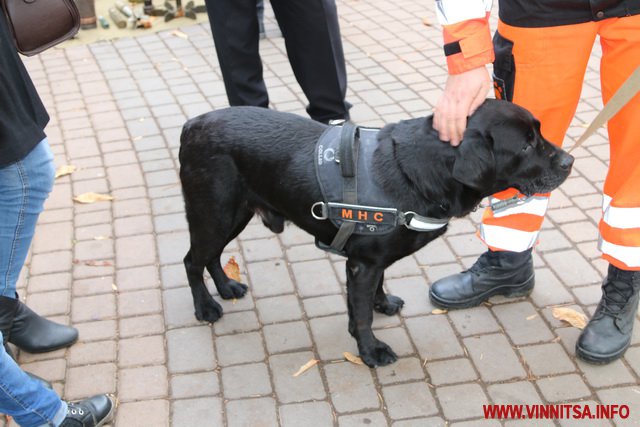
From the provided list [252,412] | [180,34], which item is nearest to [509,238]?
[252,412]

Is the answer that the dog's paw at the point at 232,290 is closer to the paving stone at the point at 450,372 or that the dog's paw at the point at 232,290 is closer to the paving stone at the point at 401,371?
the paving stone at the point at 401,371

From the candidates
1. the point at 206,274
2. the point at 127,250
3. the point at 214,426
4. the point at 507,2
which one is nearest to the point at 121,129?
the point at 127,250

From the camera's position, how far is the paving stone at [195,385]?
3203 millimetres

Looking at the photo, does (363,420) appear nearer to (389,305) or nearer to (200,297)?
(389,305)

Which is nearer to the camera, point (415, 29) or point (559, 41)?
point (559, 41)

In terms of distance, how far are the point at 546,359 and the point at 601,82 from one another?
1343 millimetres

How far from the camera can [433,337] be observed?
3477mm

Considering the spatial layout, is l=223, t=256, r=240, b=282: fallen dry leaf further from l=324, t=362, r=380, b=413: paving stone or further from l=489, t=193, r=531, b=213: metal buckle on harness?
l=489, t=193, r=531, b=213: metal buckle on harness

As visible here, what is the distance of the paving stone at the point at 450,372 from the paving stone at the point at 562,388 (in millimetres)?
319

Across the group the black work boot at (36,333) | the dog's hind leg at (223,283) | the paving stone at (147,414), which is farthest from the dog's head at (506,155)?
the black work boot at (36,333)

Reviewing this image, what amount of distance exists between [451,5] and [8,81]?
1735mm

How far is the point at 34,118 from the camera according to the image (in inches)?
109

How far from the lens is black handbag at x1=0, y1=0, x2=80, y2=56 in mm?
2541

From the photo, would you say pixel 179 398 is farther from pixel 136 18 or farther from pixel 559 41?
pixel 136 18
